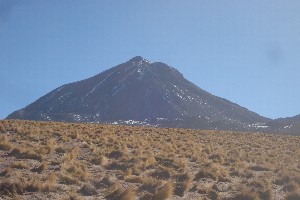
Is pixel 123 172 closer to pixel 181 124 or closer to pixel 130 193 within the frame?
pixel 130 193

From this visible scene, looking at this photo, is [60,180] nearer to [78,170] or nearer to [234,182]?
[78,170]

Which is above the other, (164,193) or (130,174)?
(130,174)

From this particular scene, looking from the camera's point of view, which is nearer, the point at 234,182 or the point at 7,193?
the point at 7,193

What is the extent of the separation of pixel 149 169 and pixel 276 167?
8.02 meters

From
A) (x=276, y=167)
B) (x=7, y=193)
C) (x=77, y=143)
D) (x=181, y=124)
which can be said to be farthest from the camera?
(x=181, y=124)

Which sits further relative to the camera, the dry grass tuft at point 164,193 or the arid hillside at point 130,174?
the arid hillside at point 130,174

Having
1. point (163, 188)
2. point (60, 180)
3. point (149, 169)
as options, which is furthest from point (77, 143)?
point (163, 188)

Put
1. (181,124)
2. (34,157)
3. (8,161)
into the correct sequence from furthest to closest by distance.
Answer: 1. (181,124)
2. (34,157)
3. (8,161)

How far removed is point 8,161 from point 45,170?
245cm

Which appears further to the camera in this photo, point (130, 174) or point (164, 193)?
point (130, 174)

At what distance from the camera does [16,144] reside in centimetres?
2372

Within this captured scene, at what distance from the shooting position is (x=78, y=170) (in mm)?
17094

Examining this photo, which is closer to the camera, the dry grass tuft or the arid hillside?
the dry grass tuft

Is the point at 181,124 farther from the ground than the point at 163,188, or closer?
farther from the ground
